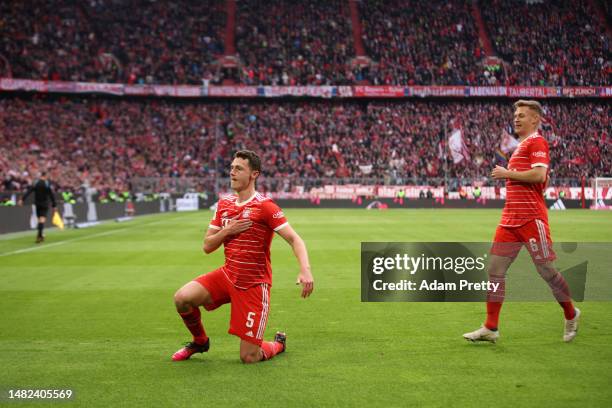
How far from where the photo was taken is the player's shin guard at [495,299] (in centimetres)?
697

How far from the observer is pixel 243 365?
6.29m

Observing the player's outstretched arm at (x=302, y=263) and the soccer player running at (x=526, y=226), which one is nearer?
the player's outstretched arm at (x=302, y=263)

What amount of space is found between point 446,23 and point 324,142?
1891cm

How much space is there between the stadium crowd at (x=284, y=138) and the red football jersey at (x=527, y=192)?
4598 centimetres

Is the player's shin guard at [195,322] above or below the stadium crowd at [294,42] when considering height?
below

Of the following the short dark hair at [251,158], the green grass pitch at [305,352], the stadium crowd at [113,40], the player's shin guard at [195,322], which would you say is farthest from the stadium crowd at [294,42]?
the player's shin guard at [195,322]

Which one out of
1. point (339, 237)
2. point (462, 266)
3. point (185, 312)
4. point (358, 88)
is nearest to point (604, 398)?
point (462, 266)

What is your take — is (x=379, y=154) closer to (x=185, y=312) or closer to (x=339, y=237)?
(x=339, y=237)

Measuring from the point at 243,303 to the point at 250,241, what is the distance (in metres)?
0.57

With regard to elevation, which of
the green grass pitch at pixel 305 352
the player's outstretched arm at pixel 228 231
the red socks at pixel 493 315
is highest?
the player's outstretched arm at pixel 228 231

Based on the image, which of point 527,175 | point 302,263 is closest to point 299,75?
point 527,175

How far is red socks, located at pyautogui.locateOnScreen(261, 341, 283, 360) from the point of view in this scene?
21.1ft

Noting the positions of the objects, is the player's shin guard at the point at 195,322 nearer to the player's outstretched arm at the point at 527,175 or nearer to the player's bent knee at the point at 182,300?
the player's bent knee at the point at 182,300
